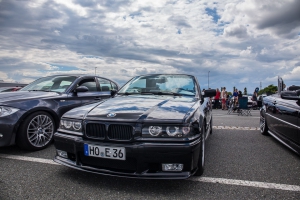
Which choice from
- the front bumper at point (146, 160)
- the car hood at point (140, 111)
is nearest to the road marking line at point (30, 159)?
the car hood at point (140, 111)

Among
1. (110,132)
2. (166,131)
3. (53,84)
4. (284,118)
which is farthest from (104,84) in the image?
(284,118)

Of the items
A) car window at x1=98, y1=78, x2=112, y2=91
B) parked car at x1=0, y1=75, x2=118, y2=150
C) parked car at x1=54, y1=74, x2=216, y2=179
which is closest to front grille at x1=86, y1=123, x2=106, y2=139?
parked car at x1=54, y1=74, x2=216, y2=179

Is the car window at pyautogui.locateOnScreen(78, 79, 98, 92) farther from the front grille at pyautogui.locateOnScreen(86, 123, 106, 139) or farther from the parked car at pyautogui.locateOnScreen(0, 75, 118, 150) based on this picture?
the front grille at pyautogui.locateOnScreen(86, 123, 106, 139)

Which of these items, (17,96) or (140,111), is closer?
(140,111)

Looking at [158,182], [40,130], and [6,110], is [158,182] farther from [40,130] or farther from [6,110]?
[6,110]

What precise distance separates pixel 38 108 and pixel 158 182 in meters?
2.54

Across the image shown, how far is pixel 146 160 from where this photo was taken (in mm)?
2365

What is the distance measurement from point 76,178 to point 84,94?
8.64 ft

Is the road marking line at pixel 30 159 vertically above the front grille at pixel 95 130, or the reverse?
the front grille at pixel 95 130

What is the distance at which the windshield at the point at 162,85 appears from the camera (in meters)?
3.84

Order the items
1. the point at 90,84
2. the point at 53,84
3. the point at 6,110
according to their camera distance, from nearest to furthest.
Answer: the point at 6,110
the point at 53,84
the point at 90,84

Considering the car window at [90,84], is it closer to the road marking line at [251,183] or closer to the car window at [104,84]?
the car window at [104,84]

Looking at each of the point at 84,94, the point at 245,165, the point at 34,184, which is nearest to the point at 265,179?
the point at 245,165

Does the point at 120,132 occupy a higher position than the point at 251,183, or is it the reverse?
the point at 120,132
